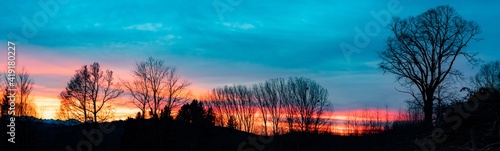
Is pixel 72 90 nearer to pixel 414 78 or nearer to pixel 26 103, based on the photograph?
pixel 26 103

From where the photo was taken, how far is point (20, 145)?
1142 inches

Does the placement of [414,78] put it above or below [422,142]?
above

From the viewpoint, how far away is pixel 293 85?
5672 centimetres

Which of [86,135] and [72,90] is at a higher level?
[72,90]

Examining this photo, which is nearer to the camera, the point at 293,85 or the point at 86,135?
the point at 86,135

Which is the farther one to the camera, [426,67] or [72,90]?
[72,90]

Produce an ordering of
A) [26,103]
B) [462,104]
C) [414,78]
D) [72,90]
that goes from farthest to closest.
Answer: [72,90] → [26,103] → [414,78] → [462,104]

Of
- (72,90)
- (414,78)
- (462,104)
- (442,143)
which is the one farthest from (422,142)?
(72,90)

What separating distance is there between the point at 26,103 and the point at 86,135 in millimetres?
5998

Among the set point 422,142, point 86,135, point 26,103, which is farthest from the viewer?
point 86,135

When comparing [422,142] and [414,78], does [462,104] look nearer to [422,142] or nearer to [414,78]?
[422,142]

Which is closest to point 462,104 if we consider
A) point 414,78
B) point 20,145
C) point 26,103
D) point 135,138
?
point 414,78

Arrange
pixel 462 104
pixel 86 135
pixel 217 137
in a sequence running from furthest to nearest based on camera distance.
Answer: pixel 217 137 < pixel 86 135 < pixel 462 104

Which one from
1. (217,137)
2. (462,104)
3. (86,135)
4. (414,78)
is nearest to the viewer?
(462,104)
